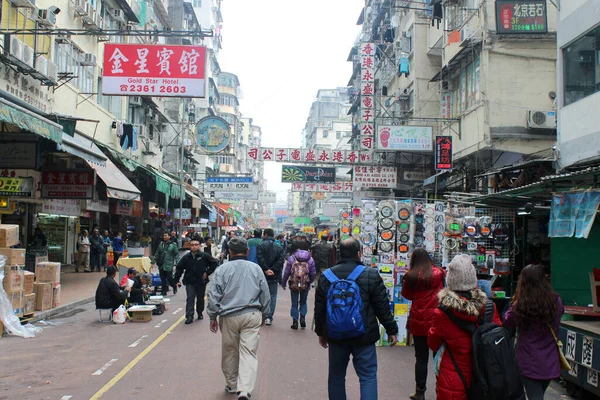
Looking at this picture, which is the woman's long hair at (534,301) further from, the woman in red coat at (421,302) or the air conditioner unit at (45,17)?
the air conditioner unit at (45,17)

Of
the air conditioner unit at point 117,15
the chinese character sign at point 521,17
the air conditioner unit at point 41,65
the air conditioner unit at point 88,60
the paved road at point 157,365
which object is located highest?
the air conditioner unit at point 117,15

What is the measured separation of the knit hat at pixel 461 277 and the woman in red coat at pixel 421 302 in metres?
2.00

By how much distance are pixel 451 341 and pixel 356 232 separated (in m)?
8.39

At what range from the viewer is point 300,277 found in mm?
10820

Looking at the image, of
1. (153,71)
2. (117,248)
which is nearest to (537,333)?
(153,71)

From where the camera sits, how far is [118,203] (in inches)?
952

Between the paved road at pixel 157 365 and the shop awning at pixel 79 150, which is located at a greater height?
the shop awning at pixel 79 150

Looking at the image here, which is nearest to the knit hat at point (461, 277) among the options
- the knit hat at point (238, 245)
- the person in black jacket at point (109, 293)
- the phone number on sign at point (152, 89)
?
the knit hat at point (238, 245)

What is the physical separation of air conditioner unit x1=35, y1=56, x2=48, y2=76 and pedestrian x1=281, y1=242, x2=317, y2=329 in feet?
29.4

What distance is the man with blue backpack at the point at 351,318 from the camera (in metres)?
5.00

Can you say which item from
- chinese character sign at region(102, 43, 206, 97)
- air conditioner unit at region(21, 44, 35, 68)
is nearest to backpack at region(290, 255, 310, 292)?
chinese character sign at region(102, 43, 206, 97)

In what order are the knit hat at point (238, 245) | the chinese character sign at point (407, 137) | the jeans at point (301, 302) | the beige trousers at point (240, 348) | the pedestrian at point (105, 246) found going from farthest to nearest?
the pedestrian at point (105, 246) < the chinese character sign at point (407, 137) < the jeans at point (301, 302) < the knit hat at point (238, 245) < the beige trousers at point (240, 348)

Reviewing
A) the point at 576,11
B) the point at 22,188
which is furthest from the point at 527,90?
the point at 22,188

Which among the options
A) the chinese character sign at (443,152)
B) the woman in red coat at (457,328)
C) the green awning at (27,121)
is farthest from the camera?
the chinese character sign at (443,152)
